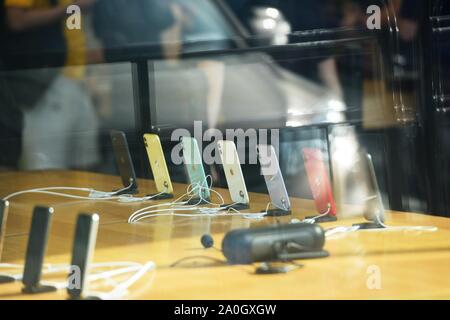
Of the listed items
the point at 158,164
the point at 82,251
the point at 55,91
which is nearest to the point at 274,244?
the point at 82,251

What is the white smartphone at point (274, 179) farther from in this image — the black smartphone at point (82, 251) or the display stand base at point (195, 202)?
the black smartphone at point (82, 251)

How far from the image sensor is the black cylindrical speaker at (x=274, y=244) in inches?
67.1

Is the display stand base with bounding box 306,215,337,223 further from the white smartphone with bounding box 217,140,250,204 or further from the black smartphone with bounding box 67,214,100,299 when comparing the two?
the black smartphone with bounding box 67,214,100,299

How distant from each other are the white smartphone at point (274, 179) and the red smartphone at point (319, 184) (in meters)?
0.07

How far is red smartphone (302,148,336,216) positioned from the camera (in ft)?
7.20

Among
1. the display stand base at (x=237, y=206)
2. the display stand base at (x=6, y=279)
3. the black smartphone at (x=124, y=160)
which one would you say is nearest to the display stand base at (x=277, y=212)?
the display stand base at (x=237, y=206)

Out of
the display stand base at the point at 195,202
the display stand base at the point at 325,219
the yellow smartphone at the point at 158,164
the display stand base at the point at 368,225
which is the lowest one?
the display stand base at the point at 368,225

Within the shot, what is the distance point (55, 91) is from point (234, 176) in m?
0.96

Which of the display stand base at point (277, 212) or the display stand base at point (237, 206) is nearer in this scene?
the display stand base at point (277, 212)

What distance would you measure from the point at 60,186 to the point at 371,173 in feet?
3.26

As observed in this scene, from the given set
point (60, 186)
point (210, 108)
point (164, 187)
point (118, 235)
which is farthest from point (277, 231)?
point (210, 108)

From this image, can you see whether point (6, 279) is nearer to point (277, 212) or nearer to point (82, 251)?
point (82, 251)
